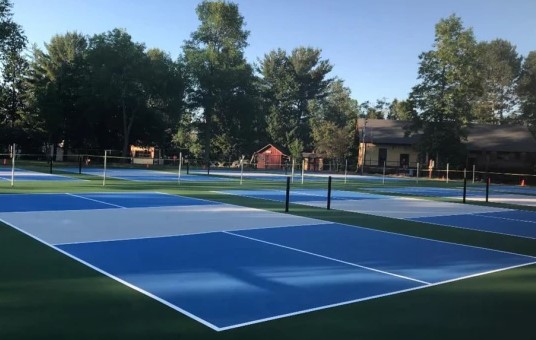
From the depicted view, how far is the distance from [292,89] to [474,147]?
33209 mm

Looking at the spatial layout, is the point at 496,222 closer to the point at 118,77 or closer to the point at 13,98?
the point at 118,77

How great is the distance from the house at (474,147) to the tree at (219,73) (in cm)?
1573

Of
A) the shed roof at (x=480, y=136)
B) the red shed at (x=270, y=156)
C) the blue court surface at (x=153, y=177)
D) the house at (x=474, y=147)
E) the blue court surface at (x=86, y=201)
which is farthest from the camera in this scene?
the red shed at (x=270, y=156)

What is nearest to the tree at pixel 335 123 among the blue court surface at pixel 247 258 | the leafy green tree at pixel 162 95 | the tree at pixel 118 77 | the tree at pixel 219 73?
the tree at pixel 219 73

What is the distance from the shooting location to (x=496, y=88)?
79562 millimetres

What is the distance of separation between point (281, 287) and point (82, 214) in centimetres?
808

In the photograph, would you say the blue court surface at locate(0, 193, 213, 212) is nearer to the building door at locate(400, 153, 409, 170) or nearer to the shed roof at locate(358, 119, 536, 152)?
the shed roof at locate(358, 119, 536, 152)

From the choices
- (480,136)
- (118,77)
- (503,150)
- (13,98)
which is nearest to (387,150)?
(480,136)

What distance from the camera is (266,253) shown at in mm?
8734

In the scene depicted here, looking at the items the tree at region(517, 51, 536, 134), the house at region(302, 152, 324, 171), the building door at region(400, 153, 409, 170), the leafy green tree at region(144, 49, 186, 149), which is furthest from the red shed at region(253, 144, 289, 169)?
the tree at region(517, 51, 536, 134)

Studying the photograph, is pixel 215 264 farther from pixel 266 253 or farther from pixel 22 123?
pixel 22 123

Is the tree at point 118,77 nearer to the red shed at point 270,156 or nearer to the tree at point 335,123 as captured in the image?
the red shed at point 270,156

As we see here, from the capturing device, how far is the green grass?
15.5 ft

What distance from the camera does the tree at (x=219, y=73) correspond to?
6353cm
